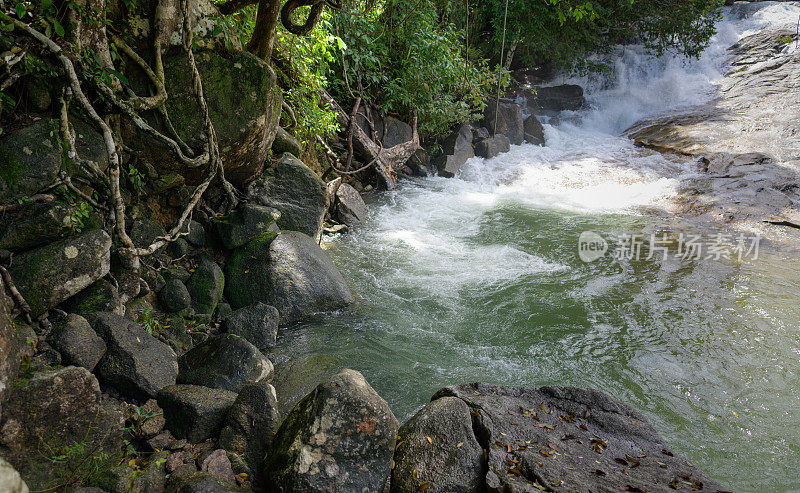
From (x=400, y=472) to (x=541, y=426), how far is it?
992 mm

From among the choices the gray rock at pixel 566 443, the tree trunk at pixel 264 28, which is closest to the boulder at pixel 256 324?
the gray rock at pixel 566 443

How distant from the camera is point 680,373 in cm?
429

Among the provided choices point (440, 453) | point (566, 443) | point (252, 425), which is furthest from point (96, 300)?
point (566, 443)

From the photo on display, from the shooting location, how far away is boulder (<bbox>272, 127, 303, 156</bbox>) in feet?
20.4

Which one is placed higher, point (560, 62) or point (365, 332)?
point (560, 62)

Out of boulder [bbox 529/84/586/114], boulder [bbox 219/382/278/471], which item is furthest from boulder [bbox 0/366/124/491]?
boulder [bbox 529/84/586/114]

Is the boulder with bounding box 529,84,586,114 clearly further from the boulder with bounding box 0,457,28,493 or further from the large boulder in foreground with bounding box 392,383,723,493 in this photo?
the boulder with bounding box 0,457,28,493

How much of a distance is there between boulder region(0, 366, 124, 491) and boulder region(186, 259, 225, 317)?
173cm

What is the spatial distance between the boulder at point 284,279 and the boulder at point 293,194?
0.68m

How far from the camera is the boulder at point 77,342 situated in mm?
2877

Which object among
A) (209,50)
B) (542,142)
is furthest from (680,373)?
(542,142)

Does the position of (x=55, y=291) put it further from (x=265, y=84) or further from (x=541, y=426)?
(x=541, y=426)

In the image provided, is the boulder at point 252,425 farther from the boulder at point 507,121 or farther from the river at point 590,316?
the boulder at point 507,121

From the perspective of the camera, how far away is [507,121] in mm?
14508
